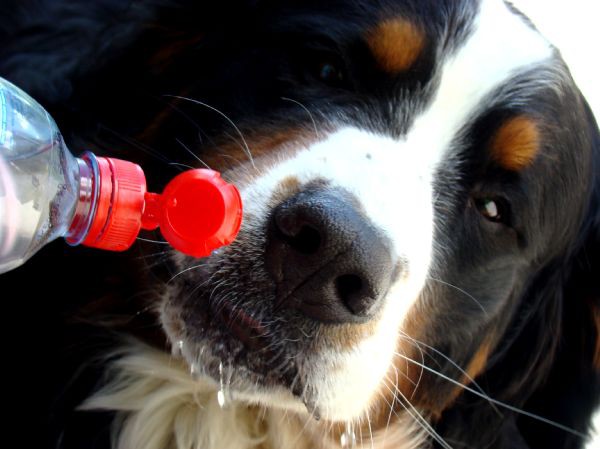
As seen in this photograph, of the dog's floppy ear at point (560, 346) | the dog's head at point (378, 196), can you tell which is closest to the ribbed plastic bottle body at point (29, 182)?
the dog's head at point (378, 196)

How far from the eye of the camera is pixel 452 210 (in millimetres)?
1393

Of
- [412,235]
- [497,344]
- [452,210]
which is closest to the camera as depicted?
[412,235]

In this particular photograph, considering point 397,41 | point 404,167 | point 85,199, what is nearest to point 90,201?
point 85,199

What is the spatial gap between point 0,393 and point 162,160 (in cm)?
52

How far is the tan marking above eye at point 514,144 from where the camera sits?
137 centimetres

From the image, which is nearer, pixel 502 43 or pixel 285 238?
pixel 285 238

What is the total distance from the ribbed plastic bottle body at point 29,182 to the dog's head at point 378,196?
0.24 meters

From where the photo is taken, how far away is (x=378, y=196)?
1.12 m

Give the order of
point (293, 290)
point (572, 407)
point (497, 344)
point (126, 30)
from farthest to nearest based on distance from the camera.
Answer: point (572, 407) < point (497, 344) < point (126, 30) < point (293, 290)

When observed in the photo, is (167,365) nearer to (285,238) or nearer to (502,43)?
(285,238)

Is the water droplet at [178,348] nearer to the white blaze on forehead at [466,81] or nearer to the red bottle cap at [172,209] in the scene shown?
the red bottle cap at [172,209]

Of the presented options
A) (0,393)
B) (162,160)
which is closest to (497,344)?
(162,160)

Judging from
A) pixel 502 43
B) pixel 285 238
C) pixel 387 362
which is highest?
pixel 502 43

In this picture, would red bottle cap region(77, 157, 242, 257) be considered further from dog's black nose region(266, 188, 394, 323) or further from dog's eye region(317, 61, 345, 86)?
dog's eye region(317, 61, 345, 86)
